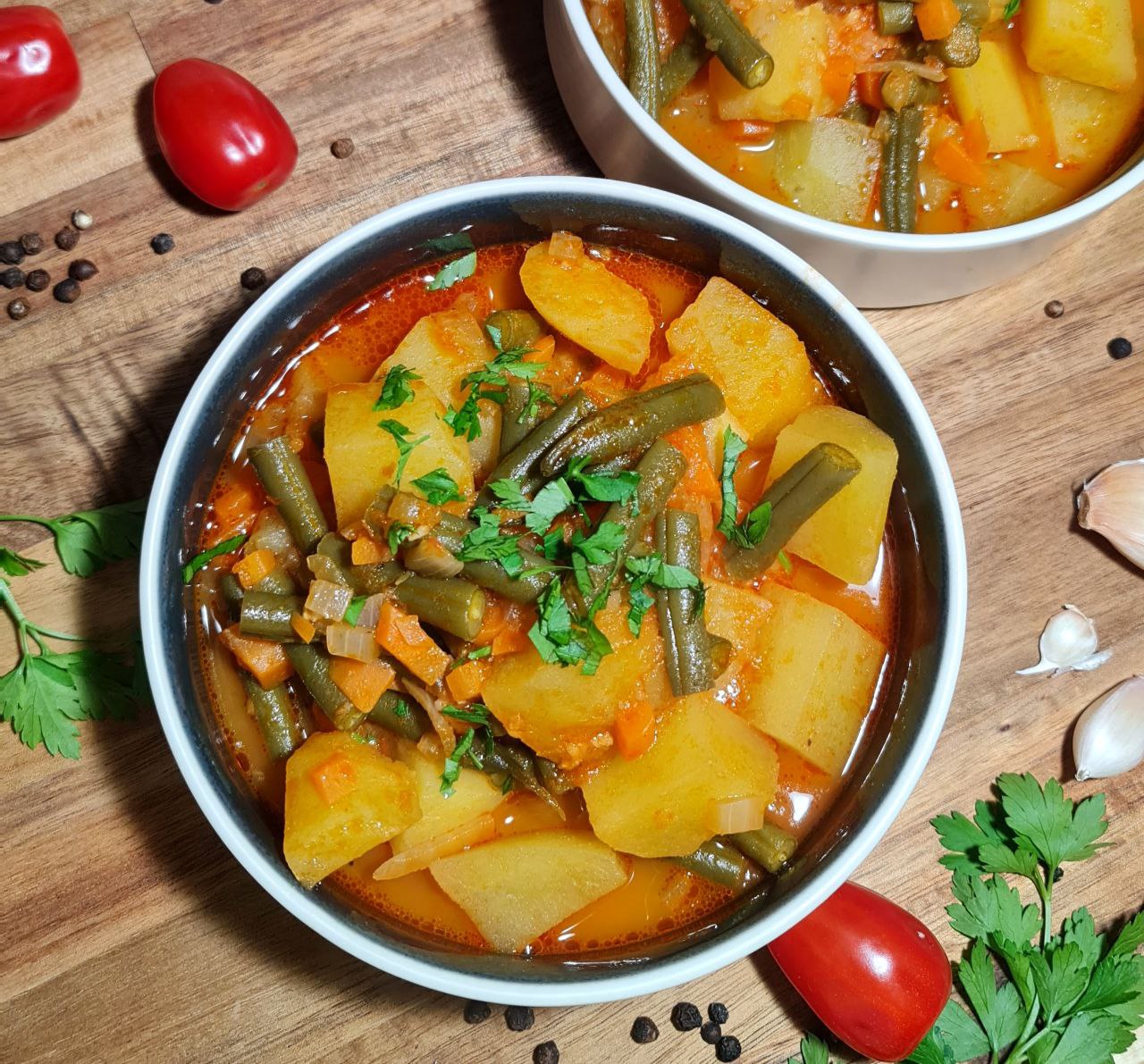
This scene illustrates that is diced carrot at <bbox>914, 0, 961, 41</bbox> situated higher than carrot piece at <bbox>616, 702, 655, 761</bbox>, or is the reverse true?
diced carrot at <bbox>914, 0, 961, 41</bbox>

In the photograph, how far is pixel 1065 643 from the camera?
3074 millimetres

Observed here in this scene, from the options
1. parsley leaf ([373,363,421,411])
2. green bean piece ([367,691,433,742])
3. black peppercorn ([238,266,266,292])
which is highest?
parsley leaf ([373,363,421,411])

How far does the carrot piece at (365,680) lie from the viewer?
90.5 inches

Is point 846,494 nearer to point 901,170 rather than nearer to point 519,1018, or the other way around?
point 901,170

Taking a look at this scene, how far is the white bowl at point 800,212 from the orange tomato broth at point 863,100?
0.36ft

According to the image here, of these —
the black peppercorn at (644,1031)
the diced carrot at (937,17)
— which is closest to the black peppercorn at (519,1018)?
the black peppercorn at (644,1031)

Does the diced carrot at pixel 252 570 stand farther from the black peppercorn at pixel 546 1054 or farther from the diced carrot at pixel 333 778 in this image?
the black peppercorn at pixel 546 1054

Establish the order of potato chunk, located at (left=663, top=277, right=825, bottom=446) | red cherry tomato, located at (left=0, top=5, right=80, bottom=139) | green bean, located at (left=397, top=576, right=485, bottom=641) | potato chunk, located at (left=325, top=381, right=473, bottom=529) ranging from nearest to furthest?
green bean, located at (left=397, top=576, right=485, bottom=641), potato chunk, located at (left=325, top=381, right=473, bottom=529), potato chunk, located at (left=663, top=277, right=825, bottom=446), red cherry tomato, located at (left=0, top=5, right=80, bottom=139)

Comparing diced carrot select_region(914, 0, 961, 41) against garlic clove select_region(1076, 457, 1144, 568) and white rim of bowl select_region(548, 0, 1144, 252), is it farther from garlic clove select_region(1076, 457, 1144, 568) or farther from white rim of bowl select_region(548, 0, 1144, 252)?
garlic clove select_region(1076, 457, 1144, 568)

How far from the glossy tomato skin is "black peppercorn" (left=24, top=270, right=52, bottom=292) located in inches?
107

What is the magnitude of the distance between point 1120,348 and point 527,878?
2278 millimetres

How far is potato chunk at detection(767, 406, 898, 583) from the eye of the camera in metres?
2.39

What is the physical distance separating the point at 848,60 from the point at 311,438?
164 cm

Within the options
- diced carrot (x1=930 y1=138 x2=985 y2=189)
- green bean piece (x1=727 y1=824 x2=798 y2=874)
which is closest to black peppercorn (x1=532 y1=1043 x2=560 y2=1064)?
green bean piece (x1=727 y1=824 x2=798 y2=874)
